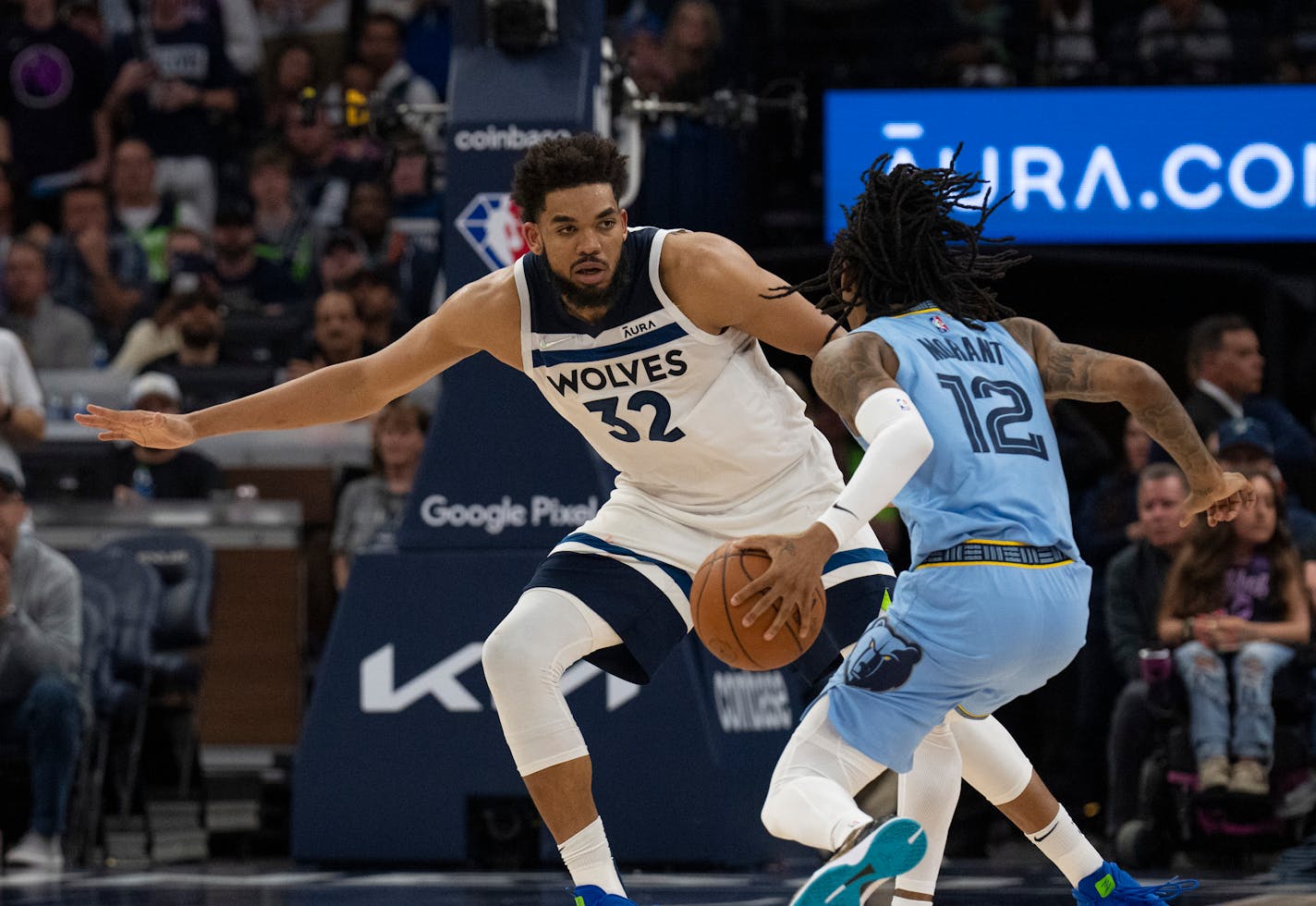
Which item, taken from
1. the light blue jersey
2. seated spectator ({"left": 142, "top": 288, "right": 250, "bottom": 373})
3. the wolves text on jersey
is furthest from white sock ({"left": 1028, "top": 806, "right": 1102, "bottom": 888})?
seated spectator ({"left": 142, "top": 288, "right": 250, "bottom": 373})

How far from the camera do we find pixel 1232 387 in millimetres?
9094

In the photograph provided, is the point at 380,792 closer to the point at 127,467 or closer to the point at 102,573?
the point at 102,573

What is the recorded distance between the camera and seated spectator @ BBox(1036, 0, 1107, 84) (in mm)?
11633

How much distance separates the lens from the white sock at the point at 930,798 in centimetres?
475

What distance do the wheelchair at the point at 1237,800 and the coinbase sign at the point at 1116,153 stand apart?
3.45 metres

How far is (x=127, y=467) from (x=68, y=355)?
70.6 inches

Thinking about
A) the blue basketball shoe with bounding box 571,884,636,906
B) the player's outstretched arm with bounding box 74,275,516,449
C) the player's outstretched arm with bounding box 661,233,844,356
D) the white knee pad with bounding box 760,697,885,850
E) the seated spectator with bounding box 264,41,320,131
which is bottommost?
the blue basketball shoe with bounding box 571,884,636,906

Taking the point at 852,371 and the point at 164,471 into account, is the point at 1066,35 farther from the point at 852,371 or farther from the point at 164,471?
the point at 852,371

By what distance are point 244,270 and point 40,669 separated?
4389 millimetres

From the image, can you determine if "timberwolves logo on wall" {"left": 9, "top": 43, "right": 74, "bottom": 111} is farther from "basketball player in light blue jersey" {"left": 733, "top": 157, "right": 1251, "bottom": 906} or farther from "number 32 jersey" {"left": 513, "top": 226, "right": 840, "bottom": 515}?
"basketball player in light blue jersey" {"left": 733, "top": 157, "right": 1251, "bottom": 906}

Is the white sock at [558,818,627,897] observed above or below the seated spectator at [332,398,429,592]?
below

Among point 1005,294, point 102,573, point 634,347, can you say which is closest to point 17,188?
point 102,573

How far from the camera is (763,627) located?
13.9 ft

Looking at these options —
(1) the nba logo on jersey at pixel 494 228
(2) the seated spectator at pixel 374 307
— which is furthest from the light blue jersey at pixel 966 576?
(2) the seated spectator at pixel 374 307
